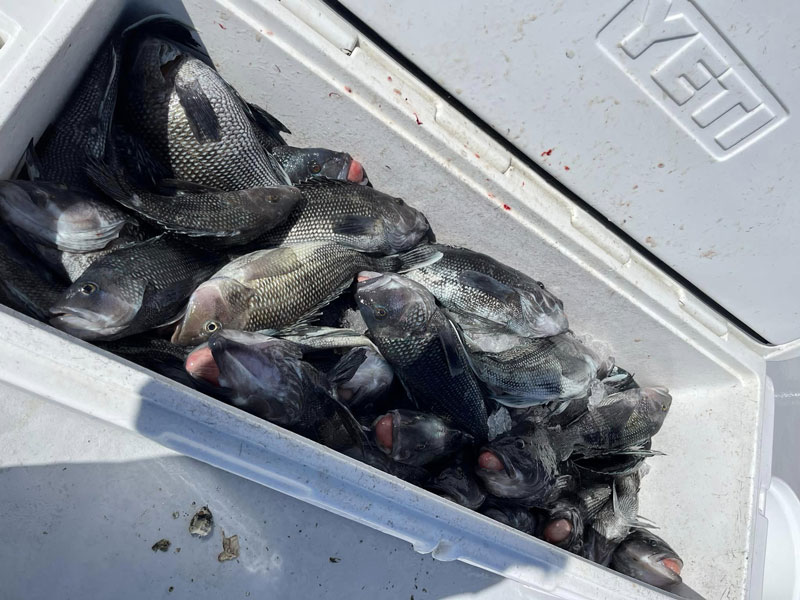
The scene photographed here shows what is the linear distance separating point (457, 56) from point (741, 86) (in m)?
0.95

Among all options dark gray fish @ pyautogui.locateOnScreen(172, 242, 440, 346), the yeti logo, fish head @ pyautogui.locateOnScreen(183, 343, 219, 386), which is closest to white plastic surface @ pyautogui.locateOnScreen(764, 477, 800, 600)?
the yeti logo

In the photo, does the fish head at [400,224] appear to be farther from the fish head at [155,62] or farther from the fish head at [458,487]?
the fish head at [458,487]

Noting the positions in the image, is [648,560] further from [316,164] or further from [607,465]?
[316,164]

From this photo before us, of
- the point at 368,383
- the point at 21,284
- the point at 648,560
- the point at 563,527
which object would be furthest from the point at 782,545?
the point at 21,284

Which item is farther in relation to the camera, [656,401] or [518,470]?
[656,401]

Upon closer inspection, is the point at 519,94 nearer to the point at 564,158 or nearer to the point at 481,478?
the point at 564,158

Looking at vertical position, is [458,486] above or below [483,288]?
below

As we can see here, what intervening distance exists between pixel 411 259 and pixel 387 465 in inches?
38.2

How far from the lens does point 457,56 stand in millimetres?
1886

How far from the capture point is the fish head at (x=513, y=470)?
237 centimetres

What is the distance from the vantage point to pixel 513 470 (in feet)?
7.75

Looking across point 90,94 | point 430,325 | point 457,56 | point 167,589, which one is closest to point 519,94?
point 457,56

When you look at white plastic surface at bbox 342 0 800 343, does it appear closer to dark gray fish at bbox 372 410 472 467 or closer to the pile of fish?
the pile of fish

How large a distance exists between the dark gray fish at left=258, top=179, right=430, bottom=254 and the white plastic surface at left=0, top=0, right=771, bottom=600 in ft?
0.48
